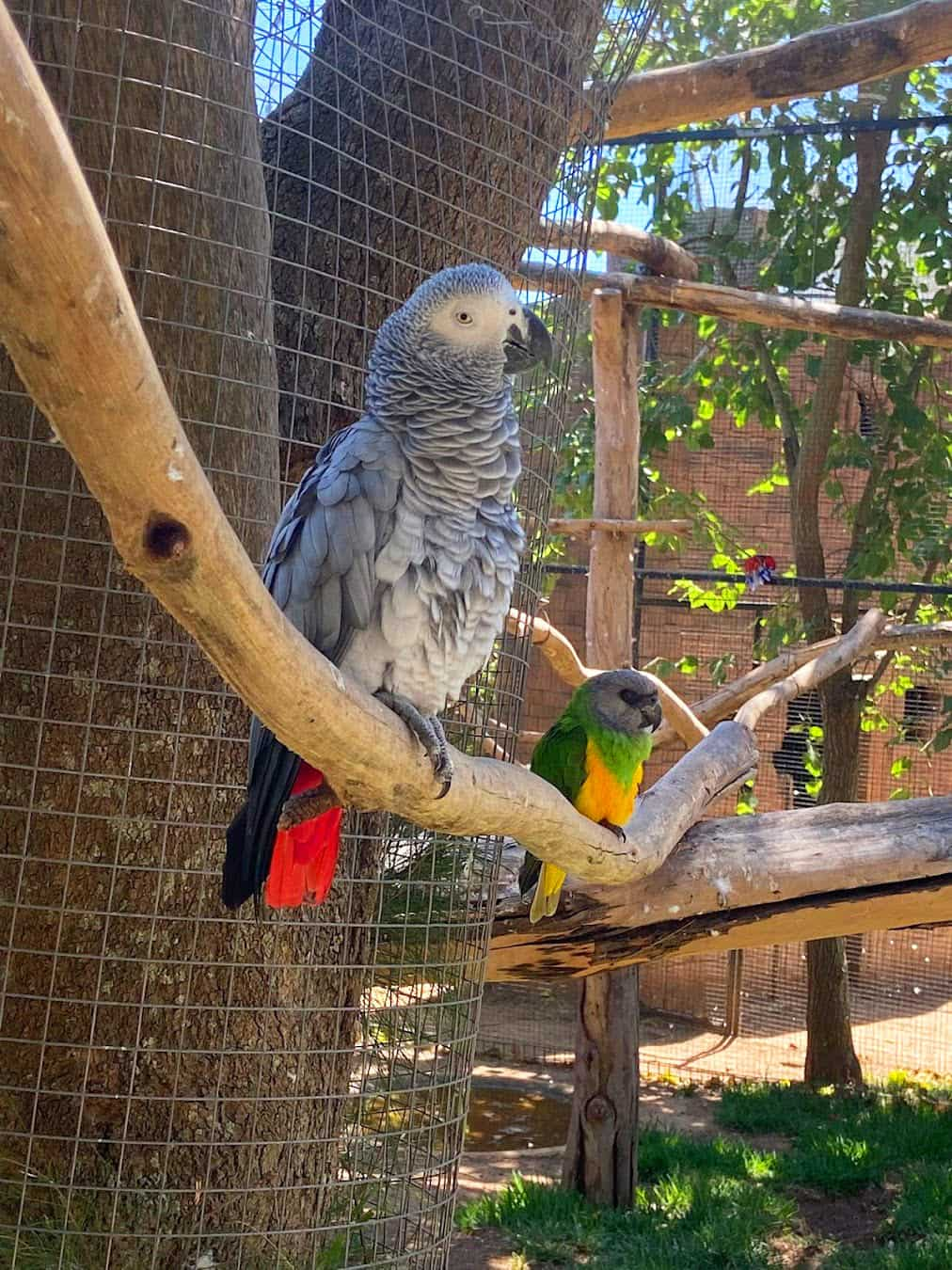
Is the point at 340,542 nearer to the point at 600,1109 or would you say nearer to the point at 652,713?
the point at 652,713

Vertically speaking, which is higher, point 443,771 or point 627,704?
point 627,704

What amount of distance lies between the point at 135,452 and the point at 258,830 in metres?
0.63

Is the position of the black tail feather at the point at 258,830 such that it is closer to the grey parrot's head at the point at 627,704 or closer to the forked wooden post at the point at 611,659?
the grey parrot's head at the point at 627,704

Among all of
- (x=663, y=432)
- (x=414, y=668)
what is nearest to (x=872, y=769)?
(x=663, y=432)

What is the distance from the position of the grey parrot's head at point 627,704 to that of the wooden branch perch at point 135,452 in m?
0.97

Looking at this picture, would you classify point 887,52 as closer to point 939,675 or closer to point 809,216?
point 809,216

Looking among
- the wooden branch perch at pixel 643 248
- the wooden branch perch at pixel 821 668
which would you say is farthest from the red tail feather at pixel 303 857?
the wooden branch perch at pixel 643 248

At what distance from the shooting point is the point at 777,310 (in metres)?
3.04

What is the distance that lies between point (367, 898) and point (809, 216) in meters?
3.11

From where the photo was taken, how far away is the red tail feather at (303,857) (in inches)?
54.0

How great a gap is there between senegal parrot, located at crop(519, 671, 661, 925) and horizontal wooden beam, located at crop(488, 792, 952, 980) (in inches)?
4.2

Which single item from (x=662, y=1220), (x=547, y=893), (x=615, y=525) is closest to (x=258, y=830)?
(x=547, y=893)

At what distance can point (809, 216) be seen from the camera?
13.2 feet

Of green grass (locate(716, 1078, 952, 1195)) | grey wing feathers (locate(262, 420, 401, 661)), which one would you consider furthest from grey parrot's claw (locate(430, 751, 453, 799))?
green grass (locate(716, 1078, 952, 1195))
